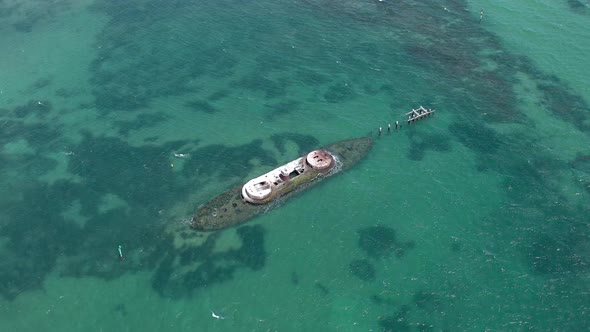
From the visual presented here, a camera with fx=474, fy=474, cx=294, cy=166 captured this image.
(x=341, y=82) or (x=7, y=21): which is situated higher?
(x=341, y=82)

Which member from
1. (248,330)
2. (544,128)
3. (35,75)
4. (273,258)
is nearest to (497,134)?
(544,128)

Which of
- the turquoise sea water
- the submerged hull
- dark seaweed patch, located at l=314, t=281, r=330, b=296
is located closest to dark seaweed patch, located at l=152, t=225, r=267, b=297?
the turquoise sea water

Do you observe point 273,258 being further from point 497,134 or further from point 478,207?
point 497,134

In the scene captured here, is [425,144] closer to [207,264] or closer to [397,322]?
[397,322]

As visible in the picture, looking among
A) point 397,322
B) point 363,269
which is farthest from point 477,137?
point 397,322

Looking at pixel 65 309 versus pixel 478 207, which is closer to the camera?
pixel 65 309

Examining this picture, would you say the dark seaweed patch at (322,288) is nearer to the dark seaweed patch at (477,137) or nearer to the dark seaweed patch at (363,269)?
the dark seaweed patch at (363,269)
